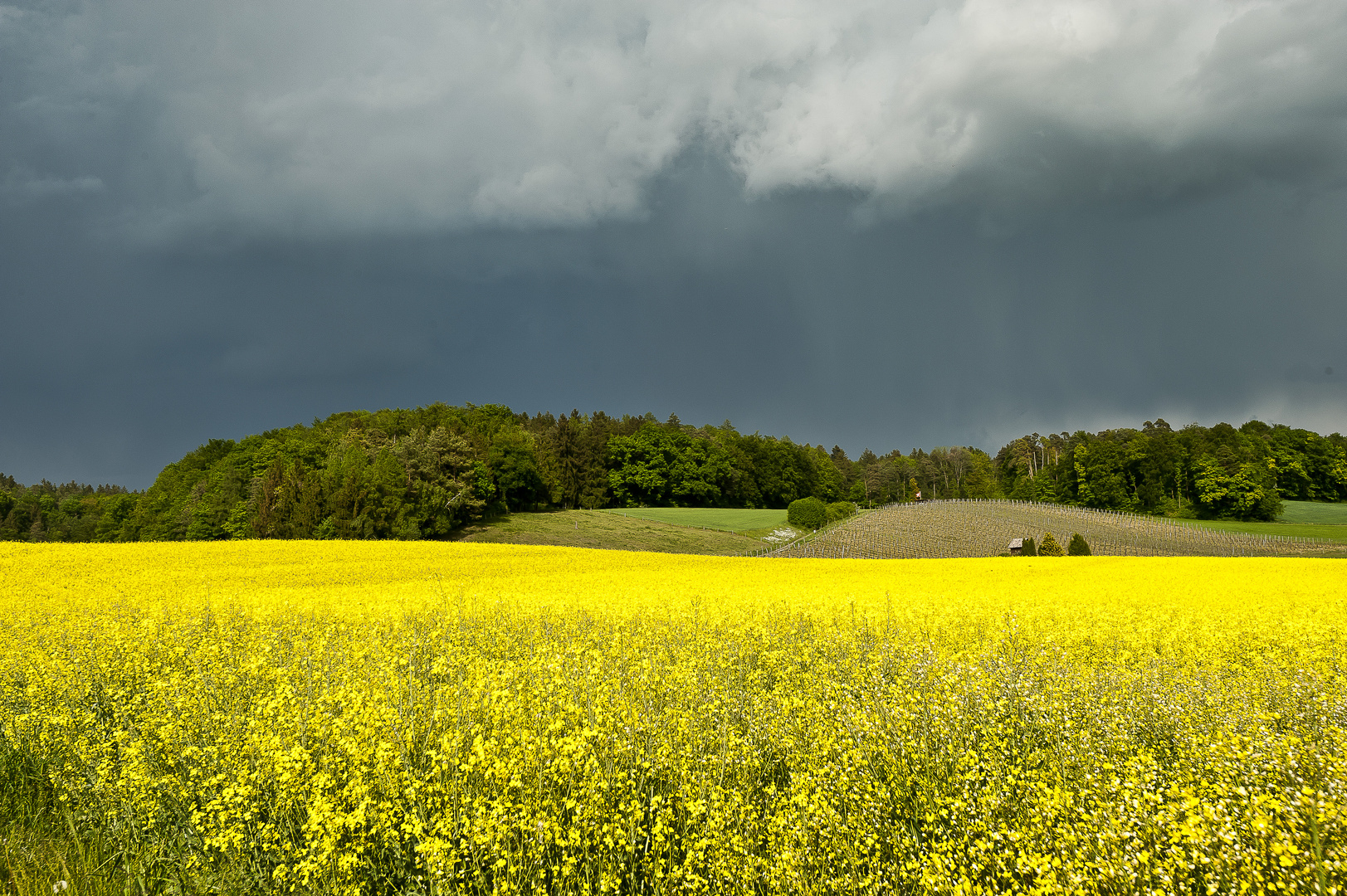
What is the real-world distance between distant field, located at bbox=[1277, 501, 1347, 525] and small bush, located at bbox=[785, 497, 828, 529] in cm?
5180

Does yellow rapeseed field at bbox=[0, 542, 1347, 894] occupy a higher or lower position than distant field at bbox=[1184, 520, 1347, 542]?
higher

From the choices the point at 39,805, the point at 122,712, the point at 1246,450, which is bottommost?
the point at 39,805

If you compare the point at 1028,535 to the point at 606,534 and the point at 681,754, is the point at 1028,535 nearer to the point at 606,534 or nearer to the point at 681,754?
the point at 606,534

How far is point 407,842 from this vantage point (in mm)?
4066

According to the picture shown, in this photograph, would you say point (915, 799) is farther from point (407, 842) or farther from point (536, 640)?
point (536, 640)

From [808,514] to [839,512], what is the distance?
23.2ft

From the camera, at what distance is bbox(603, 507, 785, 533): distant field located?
63906 mm

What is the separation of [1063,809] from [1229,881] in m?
0.75

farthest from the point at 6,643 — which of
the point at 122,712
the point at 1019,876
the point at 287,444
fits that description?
the point at 287,444

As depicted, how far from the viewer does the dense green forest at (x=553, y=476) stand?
48.4 meters

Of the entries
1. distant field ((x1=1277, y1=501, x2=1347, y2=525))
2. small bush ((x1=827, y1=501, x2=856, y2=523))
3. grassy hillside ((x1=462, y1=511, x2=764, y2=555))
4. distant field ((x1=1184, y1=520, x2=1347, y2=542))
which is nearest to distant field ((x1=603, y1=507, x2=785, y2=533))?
grassy hillside ((x1=462, y1=511, x2=764, y2=555))

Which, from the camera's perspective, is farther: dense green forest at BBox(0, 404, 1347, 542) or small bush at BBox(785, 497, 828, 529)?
small bush at BBox(785, 497, 828, 529)

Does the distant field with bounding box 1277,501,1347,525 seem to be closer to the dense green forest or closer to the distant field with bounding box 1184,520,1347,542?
the dense green forest

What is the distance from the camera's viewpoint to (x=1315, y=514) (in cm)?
7100
